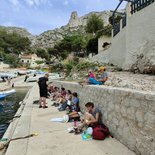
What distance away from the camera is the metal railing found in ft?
38.9

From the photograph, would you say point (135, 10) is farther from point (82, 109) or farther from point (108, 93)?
point (108, 93)

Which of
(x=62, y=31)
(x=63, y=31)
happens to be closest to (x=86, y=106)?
(x=63, y=31)

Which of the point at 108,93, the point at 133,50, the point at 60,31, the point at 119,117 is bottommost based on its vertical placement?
the point at 119,117

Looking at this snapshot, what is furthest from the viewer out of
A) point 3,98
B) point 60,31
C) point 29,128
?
point 60,31

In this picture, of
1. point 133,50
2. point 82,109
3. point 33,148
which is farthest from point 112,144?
point 133,50

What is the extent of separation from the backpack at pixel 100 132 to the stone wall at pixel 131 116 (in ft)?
0.59

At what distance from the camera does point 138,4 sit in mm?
12766

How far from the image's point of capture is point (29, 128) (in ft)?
22.6

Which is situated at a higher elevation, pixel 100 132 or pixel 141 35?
pixel 141 35

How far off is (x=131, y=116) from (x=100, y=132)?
4.17ft

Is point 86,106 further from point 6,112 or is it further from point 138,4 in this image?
point 6,112

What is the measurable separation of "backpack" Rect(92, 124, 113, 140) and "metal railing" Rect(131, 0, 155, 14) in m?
8.73

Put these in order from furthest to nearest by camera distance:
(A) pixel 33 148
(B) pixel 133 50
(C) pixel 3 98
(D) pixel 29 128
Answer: (C) pixel 3 98
(B) pixel 133 50
(D) pixel 29 128
(A) pixel 33 148

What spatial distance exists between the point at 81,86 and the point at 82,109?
1.06 meters
